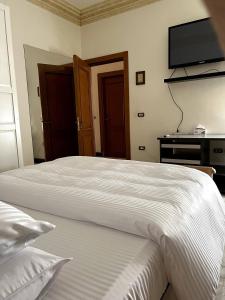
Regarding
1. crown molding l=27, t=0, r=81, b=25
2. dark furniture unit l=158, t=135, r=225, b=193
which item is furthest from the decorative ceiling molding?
dark furniture unit l=158, t=135, r=225, b=193

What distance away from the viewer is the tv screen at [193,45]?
2961 millimetres

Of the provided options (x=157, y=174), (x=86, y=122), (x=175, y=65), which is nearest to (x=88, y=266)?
(x=157, y=174)

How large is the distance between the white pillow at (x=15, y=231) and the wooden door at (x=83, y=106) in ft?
10.4

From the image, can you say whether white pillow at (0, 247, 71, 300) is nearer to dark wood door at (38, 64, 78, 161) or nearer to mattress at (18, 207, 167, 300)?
mattress at (18, 207, 167, 300)

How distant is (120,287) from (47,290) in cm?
21

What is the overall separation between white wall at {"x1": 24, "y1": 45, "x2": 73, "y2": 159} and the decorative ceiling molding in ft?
2.40

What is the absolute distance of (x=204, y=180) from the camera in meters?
1.54

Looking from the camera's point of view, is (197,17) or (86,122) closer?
(197,17)

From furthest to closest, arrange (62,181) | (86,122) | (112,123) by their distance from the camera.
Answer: (112,123)
(86,122)
(62,181)

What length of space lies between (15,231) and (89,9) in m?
4.20

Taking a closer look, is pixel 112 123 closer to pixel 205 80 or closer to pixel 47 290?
pixel 205 80

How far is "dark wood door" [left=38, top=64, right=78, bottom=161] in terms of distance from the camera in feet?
11.9

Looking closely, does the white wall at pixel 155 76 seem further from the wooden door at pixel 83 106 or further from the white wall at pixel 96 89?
the white wall at pixel 96 89

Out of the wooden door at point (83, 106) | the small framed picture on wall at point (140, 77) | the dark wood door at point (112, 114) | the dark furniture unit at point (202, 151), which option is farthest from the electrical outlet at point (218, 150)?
the dark wood door at point (112, 114)
